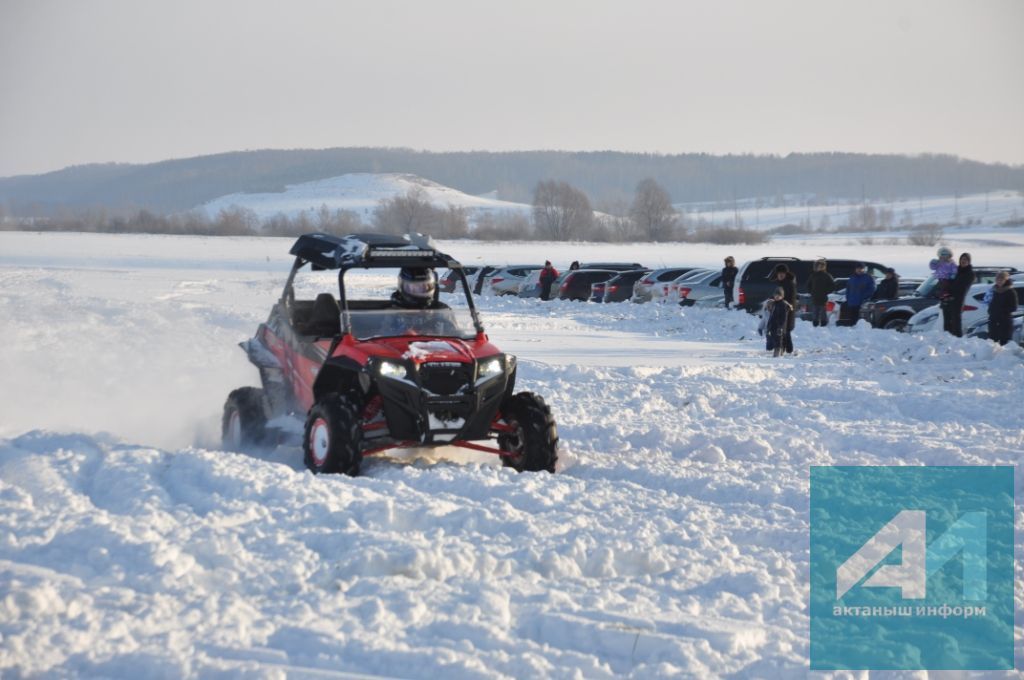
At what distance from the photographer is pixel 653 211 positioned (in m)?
122

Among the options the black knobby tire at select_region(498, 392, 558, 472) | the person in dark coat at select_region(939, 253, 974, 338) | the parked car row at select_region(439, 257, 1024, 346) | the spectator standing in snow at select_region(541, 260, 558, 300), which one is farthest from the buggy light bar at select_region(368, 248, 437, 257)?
the spectator standing in snow at select_region(541, 260, 558, 300)

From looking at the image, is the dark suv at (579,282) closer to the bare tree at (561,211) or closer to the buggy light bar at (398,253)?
the buggy light bar at (398,253)

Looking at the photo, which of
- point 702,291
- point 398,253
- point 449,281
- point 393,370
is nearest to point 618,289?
point 702,291

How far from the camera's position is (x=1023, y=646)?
5316 millimetres

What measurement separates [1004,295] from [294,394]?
1329cm

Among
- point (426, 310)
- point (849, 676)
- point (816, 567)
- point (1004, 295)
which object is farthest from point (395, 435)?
point (1004, 295)

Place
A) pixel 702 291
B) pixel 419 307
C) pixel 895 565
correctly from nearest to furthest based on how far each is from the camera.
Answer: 1. pixel 895 565
2. pixel 419 307
3. pixel 702 291

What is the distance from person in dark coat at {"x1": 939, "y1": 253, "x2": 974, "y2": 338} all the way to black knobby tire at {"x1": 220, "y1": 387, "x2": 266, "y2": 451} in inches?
546

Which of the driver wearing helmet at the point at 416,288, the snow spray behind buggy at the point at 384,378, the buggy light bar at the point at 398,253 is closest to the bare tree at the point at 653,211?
the snow spray behind buggy at the point at 384,378

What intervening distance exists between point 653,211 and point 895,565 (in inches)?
4606

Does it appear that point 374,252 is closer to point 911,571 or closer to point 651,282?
point 911,571

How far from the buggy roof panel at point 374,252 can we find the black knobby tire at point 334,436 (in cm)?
110

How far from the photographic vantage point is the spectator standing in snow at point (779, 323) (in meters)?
18.4

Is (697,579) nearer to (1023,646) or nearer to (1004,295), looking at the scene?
(1023,646)
